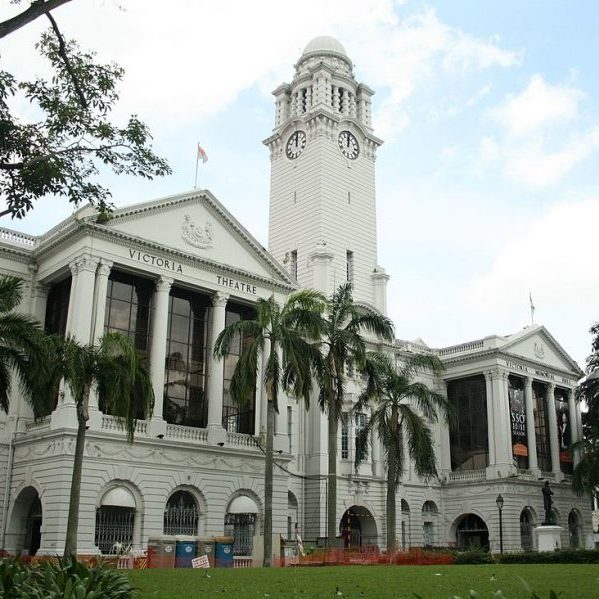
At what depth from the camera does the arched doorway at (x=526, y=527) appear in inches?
2235

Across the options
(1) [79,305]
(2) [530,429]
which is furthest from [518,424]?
(1) [79,305]

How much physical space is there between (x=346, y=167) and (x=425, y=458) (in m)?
28.2

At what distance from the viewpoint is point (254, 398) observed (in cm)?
4388

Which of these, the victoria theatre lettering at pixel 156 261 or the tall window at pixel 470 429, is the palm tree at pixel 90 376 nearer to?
the victoria theatre lettering at pixel 156 261

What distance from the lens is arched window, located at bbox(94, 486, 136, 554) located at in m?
35.6

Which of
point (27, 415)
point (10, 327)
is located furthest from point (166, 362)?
point (10, 327)

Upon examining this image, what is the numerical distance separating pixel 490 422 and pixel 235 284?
82.0 ft

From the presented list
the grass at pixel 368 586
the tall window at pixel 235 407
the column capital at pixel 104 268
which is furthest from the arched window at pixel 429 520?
the grass at pixel 368 586

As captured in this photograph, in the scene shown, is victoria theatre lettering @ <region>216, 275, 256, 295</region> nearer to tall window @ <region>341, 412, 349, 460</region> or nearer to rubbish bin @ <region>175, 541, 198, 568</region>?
tall window @ <region>341, 412, 349, 460</region>

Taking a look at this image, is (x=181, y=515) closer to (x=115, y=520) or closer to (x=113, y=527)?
(x=115, y=520)

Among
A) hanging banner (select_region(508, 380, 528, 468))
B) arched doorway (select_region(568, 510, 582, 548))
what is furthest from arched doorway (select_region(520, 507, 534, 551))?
arched doorway (select_region(568, 510, 582, 548))

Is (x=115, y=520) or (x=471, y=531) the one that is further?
(x=471, y=531)

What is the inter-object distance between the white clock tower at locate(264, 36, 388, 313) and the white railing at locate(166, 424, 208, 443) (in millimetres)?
16938

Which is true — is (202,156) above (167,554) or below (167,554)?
above
